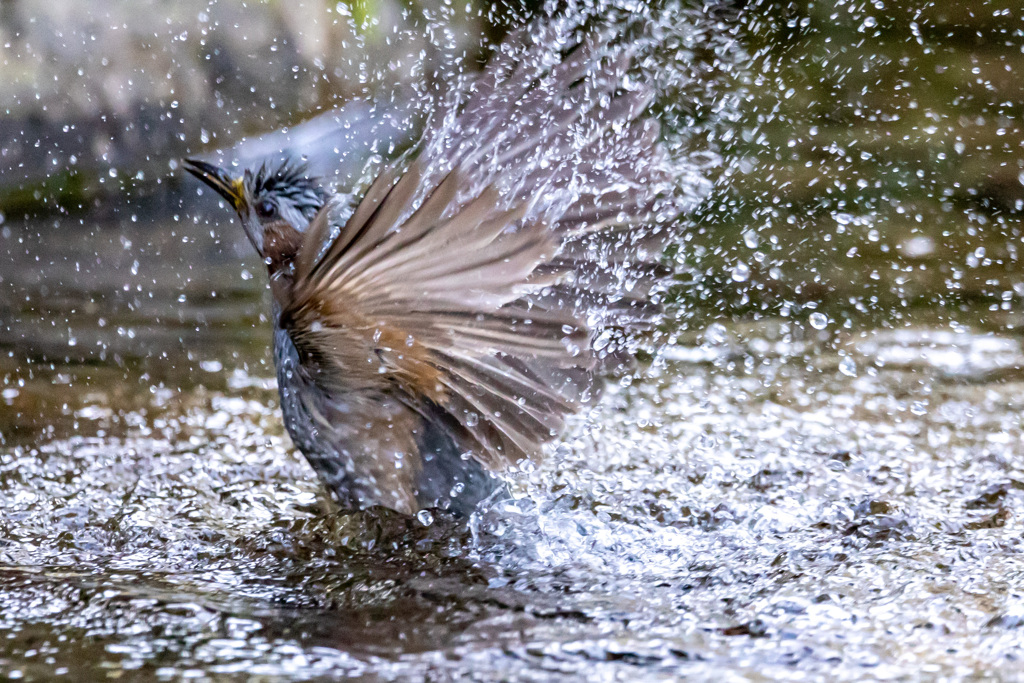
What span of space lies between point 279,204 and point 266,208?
0.13ft

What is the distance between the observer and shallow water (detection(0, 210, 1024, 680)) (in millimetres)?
1916

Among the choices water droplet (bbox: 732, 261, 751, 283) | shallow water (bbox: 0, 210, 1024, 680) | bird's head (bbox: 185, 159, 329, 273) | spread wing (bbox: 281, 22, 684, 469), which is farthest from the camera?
water droplet (bbox: 732, 261, 751, 283)

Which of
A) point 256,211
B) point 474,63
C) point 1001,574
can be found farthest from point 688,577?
point 474,63

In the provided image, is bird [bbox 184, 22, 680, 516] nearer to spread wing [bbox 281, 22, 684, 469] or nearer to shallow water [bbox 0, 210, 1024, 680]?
spread wing [bbox 281, 22, 684, 469]

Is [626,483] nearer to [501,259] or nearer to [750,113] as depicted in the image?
[501,259]

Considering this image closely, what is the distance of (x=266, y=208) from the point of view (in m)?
3.16

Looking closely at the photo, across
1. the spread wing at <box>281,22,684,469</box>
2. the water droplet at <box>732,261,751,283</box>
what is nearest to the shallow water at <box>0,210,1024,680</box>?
the spread wing at <box>281,22,684,469</box>

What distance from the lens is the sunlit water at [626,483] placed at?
1.94 m

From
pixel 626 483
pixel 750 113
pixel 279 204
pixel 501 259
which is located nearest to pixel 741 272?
pixel 750 113

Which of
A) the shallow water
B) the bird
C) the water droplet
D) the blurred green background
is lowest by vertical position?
the shallow water

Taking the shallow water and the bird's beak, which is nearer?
the shallow water

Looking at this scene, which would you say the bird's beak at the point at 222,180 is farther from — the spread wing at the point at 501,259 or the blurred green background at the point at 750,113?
the blurred green background at the point at 750,113

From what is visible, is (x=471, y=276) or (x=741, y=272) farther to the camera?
(x=741, y=272)

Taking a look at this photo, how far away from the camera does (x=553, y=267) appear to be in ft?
9.87
